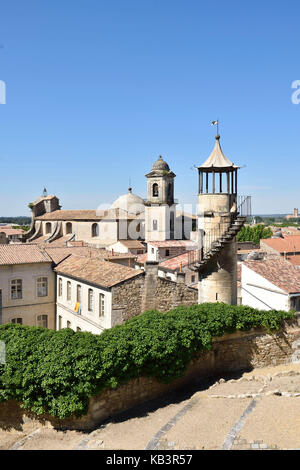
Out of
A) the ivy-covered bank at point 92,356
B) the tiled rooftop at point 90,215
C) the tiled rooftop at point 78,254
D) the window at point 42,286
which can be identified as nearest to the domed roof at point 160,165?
the tiled rooftop at point 90,215

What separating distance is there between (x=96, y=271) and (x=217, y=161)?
9.91m

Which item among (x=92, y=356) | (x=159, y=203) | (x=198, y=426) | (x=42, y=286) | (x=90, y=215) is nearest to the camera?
(x=198, y=426)

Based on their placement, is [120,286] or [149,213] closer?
[120,286]

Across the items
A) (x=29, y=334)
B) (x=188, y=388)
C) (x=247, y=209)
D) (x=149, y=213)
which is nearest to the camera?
(x=29, y=334)

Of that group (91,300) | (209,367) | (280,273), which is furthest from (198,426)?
(280,273)

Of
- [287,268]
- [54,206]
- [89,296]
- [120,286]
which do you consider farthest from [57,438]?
[54,206]

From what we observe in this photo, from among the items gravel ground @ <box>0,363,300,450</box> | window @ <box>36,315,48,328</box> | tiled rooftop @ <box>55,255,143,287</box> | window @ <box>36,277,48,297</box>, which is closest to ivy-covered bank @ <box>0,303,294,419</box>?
gravel ground @ <box>0,363,300,450</box>

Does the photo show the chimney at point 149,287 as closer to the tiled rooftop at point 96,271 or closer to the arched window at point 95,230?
the tiled rooftop at point 96,271

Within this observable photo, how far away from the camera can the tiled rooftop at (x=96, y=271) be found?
21.0 metres

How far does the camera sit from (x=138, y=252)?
4581 centimetres

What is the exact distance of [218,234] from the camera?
64.5 feet

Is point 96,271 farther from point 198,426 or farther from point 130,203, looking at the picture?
point 130,203
